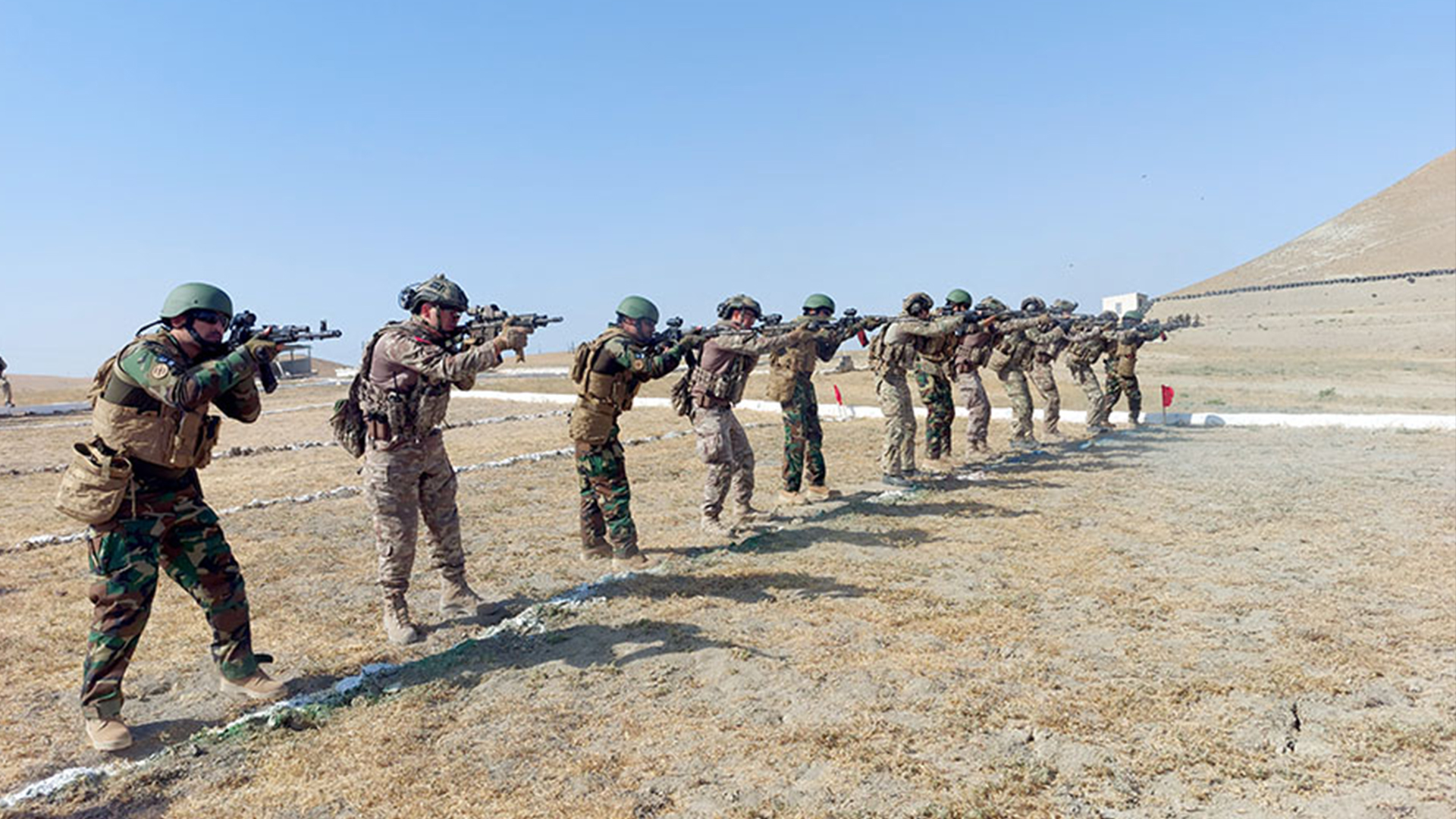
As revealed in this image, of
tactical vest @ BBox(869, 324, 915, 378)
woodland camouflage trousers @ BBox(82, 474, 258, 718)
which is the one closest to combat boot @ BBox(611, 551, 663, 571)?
woodland camouflage trousers @ BBox(82, 474, 258, 718)

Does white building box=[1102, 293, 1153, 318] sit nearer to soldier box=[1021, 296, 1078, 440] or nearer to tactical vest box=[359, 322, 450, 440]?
soldier box=[1021, 296, 1078, 440]

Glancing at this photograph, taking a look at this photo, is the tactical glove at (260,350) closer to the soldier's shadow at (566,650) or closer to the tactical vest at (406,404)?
the tactical vest at (406,404)

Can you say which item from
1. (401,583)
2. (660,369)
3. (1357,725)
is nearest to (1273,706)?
(1357,725)

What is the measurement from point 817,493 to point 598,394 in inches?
172

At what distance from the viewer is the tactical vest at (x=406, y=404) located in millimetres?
5723

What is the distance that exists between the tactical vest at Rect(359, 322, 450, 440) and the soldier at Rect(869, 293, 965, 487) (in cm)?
671

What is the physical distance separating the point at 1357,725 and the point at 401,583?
5754 millimetres

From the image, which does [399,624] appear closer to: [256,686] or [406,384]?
[256,686]

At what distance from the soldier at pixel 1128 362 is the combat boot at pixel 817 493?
342 inches

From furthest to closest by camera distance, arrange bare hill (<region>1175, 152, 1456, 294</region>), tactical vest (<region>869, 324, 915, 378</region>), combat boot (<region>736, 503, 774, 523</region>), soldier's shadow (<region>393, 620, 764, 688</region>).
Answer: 1. bare hill (<region>1175, 152, 1456, 294</region>)
2. tactical vest (<region>869, 324, 915, 378</region>)
3. combat boot (<region>736, 503, 774, 523</region>)
4. soldier's shadow (<region>393, 620, 764, 688</region>)

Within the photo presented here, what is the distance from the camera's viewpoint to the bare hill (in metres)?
54.7

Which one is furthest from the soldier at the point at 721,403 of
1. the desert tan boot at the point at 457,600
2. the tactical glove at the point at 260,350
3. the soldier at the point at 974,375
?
the soldier at the point at 974,375

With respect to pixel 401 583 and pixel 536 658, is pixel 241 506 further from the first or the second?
pixel 536 658

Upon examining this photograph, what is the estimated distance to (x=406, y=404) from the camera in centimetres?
573
